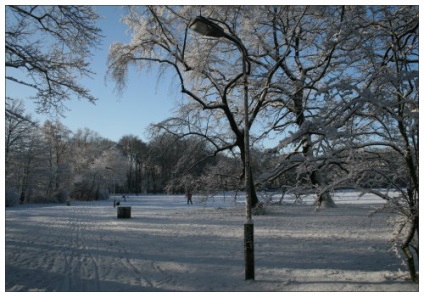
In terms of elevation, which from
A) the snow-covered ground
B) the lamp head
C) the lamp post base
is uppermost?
the lamp head

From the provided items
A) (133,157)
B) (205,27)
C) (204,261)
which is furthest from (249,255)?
(133,157)

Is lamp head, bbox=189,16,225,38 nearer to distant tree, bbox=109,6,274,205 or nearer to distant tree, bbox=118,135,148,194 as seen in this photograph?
distant tree, bbox=109,6,274,205

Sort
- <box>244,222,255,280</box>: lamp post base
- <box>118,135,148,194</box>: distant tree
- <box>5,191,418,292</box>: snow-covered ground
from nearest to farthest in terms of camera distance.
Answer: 1. <box>5,191,418,292</box>: snow-covered ground
2. <box>244,222,255,280</box>: lamp post base
3. <box>118,135,148,194</box>: distant tree

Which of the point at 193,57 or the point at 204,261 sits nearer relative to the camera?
the point at 204,261

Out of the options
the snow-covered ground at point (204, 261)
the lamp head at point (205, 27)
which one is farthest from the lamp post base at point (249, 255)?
the lamp head at point (205, 27)

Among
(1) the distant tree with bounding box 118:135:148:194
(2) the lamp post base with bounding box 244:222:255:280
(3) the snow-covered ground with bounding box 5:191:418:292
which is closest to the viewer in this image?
(3) the snow-covered ground with bounding box 5:191:418:292

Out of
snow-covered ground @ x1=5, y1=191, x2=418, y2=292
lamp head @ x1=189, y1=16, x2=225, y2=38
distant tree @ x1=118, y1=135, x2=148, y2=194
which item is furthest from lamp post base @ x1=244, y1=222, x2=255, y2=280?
distant tree @ x1=118, y1=135, x2=148, y2=194

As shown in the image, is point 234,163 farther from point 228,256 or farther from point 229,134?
point 228,256

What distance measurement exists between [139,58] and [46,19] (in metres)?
8.81

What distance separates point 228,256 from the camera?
26.2 feet

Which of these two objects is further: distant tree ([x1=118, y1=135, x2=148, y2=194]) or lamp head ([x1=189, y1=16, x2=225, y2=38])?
distant tree ([x1=118, y1=135, x2=148, y2=194])

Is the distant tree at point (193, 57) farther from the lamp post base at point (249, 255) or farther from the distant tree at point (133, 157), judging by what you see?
the distant tree at point (133, 157)

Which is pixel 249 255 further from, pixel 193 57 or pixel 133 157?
pixel 133 157

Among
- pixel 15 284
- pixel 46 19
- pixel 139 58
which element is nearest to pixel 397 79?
pixel 15 284
